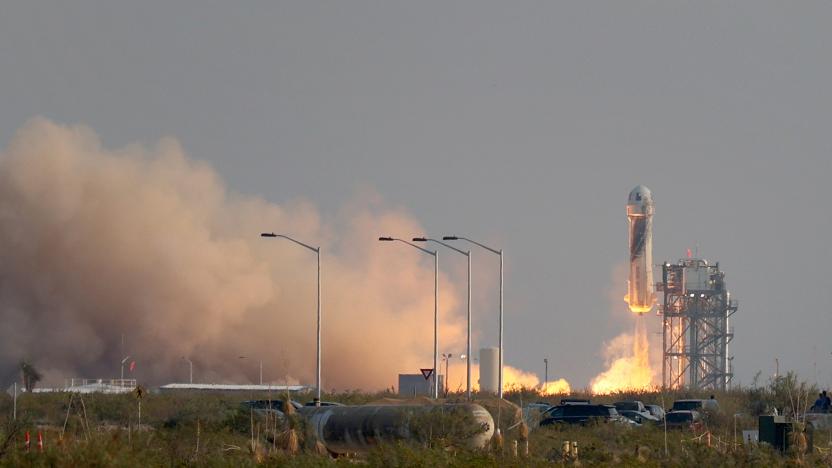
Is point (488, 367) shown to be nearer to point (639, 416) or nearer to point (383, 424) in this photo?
point (639, 416)

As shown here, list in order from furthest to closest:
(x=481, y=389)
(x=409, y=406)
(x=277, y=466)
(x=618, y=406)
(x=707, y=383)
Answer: (x=707, y=383) < (x=481, y=389) < (x=618, y=406) < (x=409, y=406) < (x=277, y=466)

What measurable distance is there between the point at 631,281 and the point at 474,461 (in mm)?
83666

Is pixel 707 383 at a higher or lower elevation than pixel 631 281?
lower

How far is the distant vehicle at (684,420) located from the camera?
188 ft

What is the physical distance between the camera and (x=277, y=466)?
1271 inches

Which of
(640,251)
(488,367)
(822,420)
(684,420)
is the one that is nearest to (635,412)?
(684,420)

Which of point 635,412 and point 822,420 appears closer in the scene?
point 822,420

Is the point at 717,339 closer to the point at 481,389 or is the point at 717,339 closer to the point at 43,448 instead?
the point at 481,389

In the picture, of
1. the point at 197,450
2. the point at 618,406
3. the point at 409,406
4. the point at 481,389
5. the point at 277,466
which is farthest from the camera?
the point at 481,389

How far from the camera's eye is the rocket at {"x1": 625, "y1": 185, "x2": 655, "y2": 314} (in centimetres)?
11512

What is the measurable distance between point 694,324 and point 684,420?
2481 inches

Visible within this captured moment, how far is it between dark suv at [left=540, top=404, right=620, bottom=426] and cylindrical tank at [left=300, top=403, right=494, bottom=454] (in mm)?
15149

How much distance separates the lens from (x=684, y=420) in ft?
198

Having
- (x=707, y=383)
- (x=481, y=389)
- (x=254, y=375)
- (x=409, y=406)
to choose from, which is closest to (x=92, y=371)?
(x=254, y=375)
